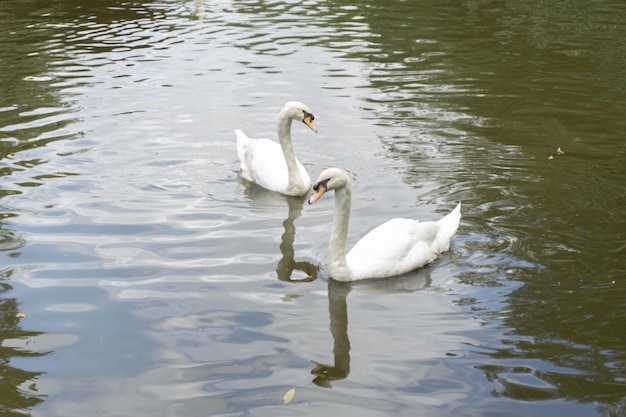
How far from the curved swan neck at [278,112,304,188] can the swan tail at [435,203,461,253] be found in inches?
98.1

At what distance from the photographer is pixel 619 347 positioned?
7664 mm

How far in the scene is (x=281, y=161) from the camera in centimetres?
1205

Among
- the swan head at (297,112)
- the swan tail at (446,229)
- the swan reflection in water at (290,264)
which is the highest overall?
the swan head at (297,112)

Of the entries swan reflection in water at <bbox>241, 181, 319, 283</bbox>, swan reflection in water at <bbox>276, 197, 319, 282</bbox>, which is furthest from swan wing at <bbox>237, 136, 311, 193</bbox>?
swan reflection in water at <bbox>276, 197, 319, 282</bbox>

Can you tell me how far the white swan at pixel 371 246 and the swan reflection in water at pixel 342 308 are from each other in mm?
78

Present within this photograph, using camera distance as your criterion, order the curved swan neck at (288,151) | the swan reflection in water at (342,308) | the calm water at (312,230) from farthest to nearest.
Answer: the curved swan neck at (288,151)
the swan reflection in water at (342,308)
the calm water at (312,230)

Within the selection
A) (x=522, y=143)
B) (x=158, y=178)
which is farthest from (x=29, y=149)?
(x=522, y=143)

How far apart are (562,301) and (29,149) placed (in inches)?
310

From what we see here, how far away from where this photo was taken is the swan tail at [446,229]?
936cm

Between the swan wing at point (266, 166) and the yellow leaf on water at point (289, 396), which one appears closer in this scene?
the yellow leaf on water at point (289, 396)

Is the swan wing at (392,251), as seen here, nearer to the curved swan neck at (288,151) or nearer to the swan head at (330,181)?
the swan head at (330,181)

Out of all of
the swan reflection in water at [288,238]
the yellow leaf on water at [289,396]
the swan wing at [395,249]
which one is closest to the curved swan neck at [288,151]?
the swan reflection in water at [288,238]

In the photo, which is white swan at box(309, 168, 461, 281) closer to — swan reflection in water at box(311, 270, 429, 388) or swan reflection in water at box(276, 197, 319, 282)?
swan reflection in water at box(311, 270, 429, 388)

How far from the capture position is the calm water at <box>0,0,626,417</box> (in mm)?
7387
